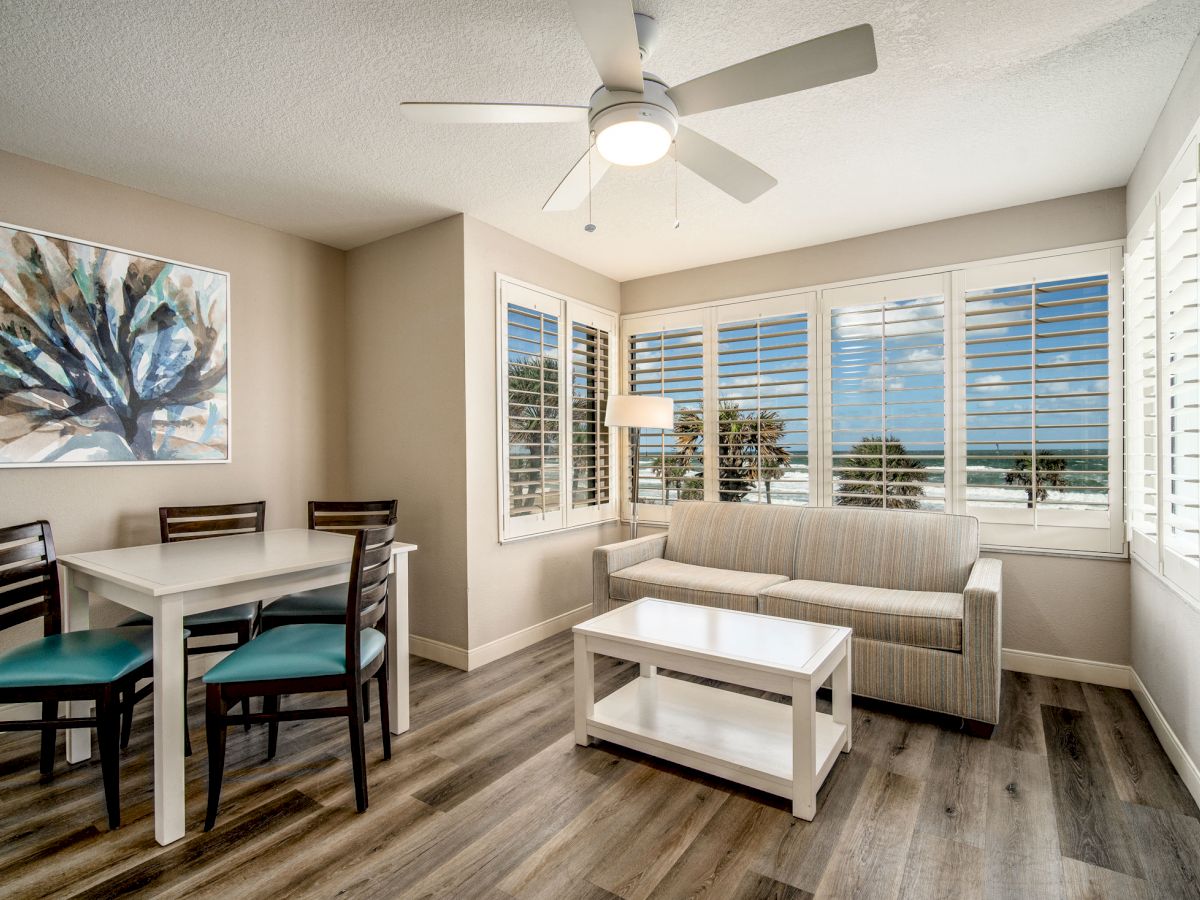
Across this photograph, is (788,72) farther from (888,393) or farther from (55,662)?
(55,662)

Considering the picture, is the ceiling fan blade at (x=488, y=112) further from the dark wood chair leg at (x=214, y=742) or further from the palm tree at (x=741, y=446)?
the palm tree at (x=741, y=446)

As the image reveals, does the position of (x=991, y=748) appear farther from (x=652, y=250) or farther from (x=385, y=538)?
(x=652, y=250)

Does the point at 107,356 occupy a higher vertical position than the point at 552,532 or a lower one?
higher

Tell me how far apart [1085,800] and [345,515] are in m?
3.58

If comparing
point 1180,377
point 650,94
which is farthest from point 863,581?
point 650,94

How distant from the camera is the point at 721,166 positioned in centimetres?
220

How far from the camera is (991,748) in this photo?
8.65 feet

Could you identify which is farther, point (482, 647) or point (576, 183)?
point (482, 647)

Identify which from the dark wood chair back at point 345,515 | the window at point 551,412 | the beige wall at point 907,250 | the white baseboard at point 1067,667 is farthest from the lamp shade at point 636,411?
the white baseboard at point 1067,667

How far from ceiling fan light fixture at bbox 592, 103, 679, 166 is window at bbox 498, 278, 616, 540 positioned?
1.94 metres

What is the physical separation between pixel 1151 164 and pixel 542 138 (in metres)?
2.66

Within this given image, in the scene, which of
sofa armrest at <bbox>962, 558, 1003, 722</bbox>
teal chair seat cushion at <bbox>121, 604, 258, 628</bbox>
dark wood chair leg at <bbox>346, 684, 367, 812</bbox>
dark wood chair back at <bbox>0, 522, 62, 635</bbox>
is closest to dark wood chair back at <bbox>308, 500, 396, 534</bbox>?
teal chair seat cushion at <bbox>121, 604, 258, 628</bbox>

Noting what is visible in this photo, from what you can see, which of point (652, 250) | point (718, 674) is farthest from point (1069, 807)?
point (652, 250)

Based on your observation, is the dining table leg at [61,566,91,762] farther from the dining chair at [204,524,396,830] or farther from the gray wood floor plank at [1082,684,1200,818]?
the gray wood floor plank at [1082,684,1200,818]
